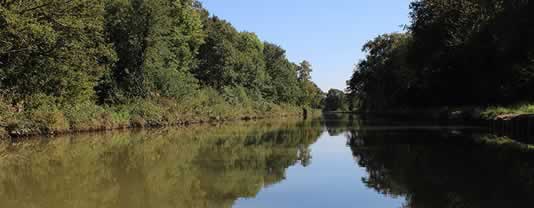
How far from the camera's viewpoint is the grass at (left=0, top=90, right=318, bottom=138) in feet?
84.4

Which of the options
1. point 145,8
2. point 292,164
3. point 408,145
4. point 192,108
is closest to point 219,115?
point 192,108

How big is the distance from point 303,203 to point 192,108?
127 feet

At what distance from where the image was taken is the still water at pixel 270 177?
29.2 feet

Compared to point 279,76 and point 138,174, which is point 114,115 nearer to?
point 138,174

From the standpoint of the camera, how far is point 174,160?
51.7 feet

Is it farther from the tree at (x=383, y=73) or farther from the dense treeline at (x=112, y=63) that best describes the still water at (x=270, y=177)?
the tree at (x=383, y=73)

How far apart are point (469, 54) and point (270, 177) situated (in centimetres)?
3429

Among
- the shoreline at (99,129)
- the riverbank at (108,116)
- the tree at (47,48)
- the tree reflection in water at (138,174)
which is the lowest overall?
the tree reflection in water at (138,174)

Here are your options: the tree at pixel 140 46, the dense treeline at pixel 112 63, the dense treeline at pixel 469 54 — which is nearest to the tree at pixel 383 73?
the dense treeline at pixel 469 54

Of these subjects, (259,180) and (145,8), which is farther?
(145,8)

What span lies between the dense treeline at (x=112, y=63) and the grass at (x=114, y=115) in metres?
→ 0.08

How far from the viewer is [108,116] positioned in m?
33.3

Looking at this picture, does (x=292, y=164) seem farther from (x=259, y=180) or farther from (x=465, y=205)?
(x=465, y=205)

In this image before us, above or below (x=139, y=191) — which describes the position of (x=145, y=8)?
above
